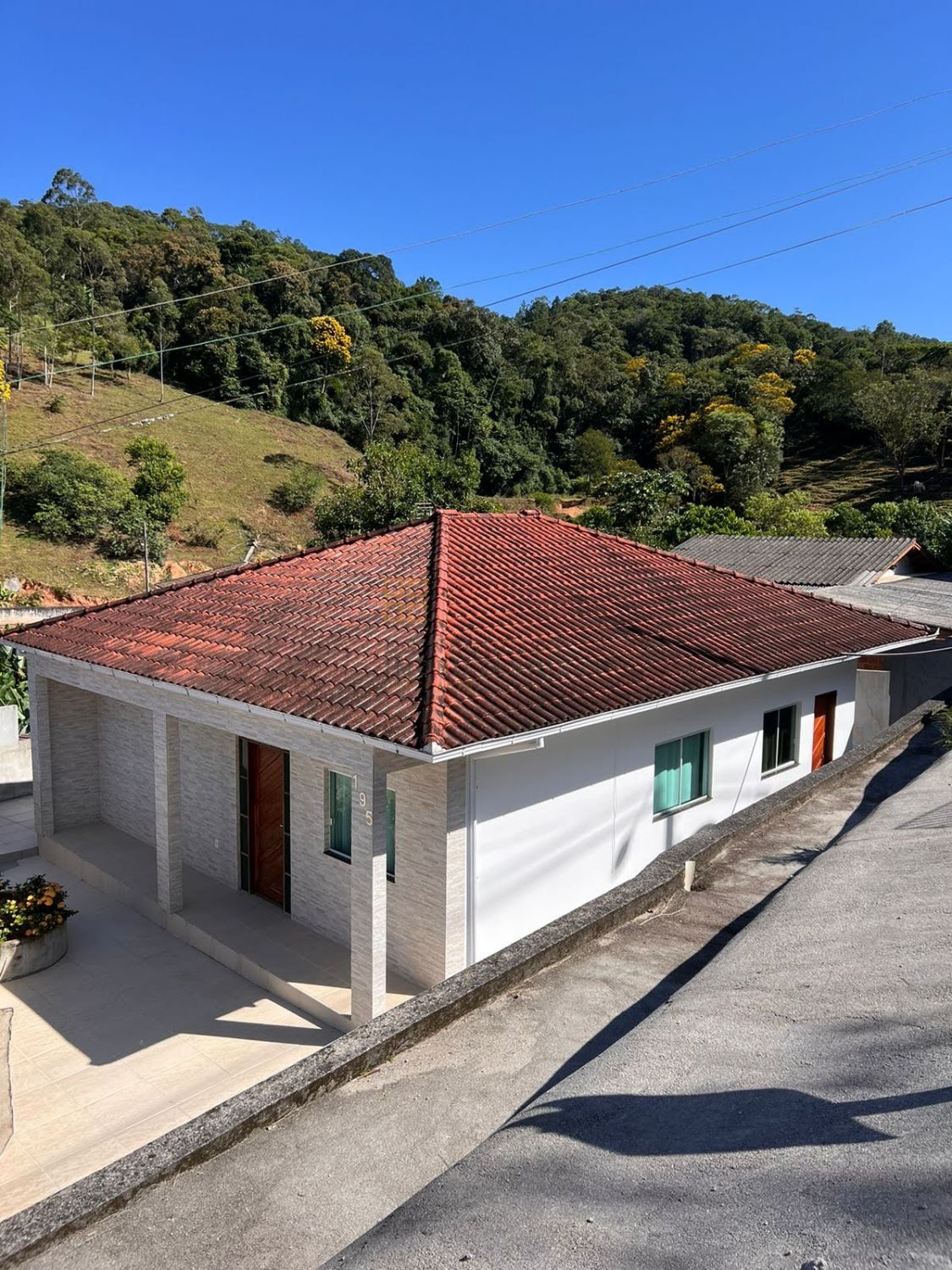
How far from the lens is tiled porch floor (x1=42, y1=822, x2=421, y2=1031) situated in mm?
7910

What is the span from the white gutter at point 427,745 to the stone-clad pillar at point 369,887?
313 mm

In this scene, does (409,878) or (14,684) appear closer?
(409,878)

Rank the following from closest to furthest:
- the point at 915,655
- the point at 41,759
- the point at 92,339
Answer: the point at 41,759 → the point at 915,655 → the point at 92,339

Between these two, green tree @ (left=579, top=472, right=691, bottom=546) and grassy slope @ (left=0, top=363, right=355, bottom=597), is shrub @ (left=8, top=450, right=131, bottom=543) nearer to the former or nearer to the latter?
grassy slope @ (left=0, top=363, right=355, bottom=597)

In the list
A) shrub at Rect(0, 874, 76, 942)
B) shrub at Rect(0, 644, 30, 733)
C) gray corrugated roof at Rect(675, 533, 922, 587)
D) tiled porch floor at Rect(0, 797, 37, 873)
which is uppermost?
gray corrugated roof at Rect(675, 533, 922, 587)

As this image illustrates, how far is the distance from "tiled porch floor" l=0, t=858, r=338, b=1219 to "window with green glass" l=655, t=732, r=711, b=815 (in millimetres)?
4651

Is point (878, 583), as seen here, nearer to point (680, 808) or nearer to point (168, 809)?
point (680, 808)

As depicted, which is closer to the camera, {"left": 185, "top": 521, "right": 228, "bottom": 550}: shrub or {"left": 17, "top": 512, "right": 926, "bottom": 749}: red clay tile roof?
{"left": 17, "top": 512, "right": 926, "bottom": 749}: red clay tile roof

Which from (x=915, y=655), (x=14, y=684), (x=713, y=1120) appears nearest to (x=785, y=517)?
(x=915, y=655)

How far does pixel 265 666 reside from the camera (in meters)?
8.19

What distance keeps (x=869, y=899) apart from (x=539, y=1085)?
8.15ft

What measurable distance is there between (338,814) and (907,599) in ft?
44.0

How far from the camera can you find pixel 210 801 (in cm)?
1053

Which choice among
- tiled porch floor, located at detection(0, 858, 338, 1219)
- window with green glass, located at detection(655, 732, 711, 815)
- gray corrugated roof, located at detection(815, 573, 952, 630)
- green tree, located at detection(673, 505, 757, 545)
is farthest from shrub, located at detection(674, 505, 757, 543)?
tiled porch floor, located at detection(0, 858, 338, 1219)
